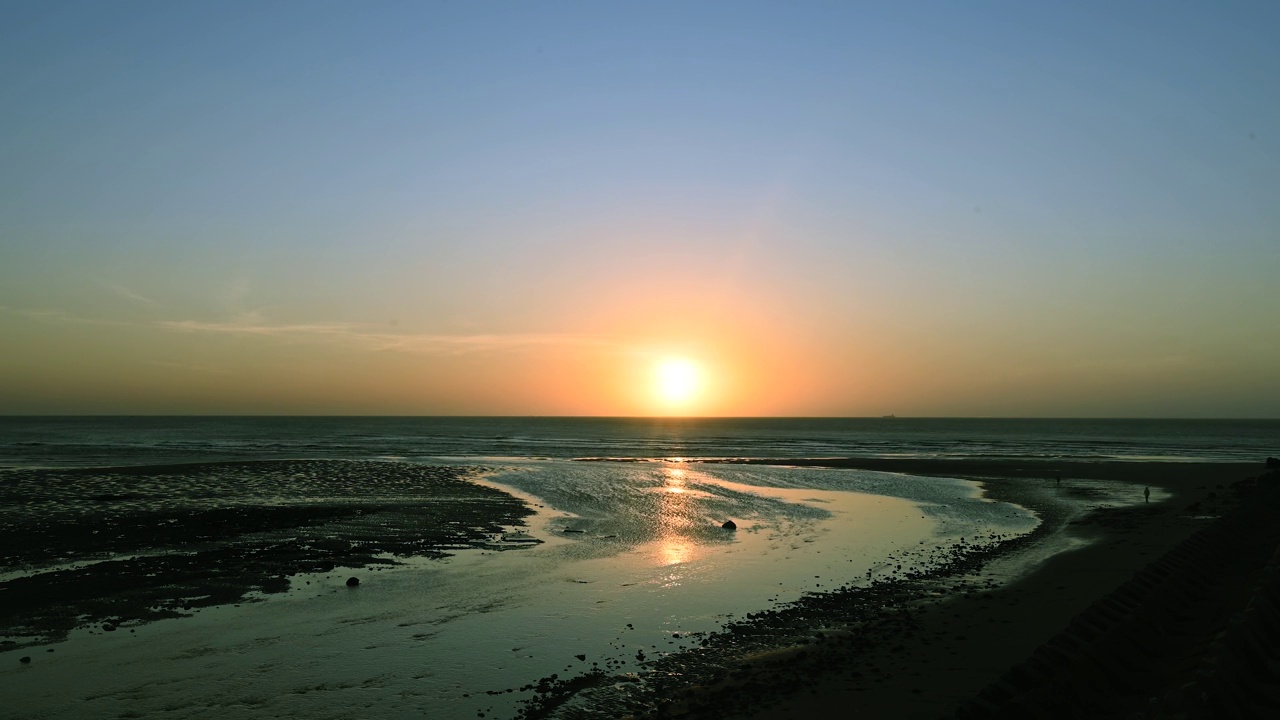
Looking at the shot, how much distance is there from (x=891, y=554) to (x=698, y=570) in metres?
6.11

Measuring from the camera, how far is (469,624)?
14.5m

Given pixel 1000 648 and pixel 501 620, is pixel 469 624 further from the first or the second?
pixel 1000 648

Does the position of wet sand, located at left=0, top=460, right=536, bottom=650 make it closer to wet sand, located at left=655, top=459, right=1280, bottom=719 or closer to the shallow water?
the shallow water

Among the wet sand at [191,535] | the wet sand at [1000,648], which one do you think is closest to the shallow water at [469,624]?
the wet sand at [191,535]

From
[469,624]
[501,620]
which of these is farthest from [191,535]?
[501,620]

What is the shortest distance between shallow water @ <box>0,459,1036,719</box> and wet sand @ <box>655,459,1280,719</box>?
239 centimetres

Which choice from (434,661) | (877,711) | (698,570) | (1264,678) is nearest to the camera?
(1264,678)

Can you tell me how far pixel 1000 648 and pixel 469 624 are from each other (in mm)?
9356

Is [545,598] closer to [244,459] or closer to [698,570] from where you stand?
[698,570]

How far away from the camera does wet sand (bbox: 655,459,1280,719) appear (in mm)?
7980

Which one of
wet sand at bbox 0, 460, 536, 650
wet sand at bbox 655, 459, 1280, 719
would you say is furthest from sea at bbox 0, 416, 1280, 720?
wet sand at bbox 655, 459, 1280, 719

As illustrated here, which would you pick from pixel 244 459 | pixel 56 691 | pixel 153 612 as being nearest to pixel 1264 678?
pixel 56 691

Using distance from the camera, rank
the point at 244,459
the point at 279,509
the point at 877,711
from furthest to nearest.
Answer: the point at 244,459, the point at 279,509, the point at 877,711

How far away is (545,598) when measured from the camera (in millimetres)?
16500
